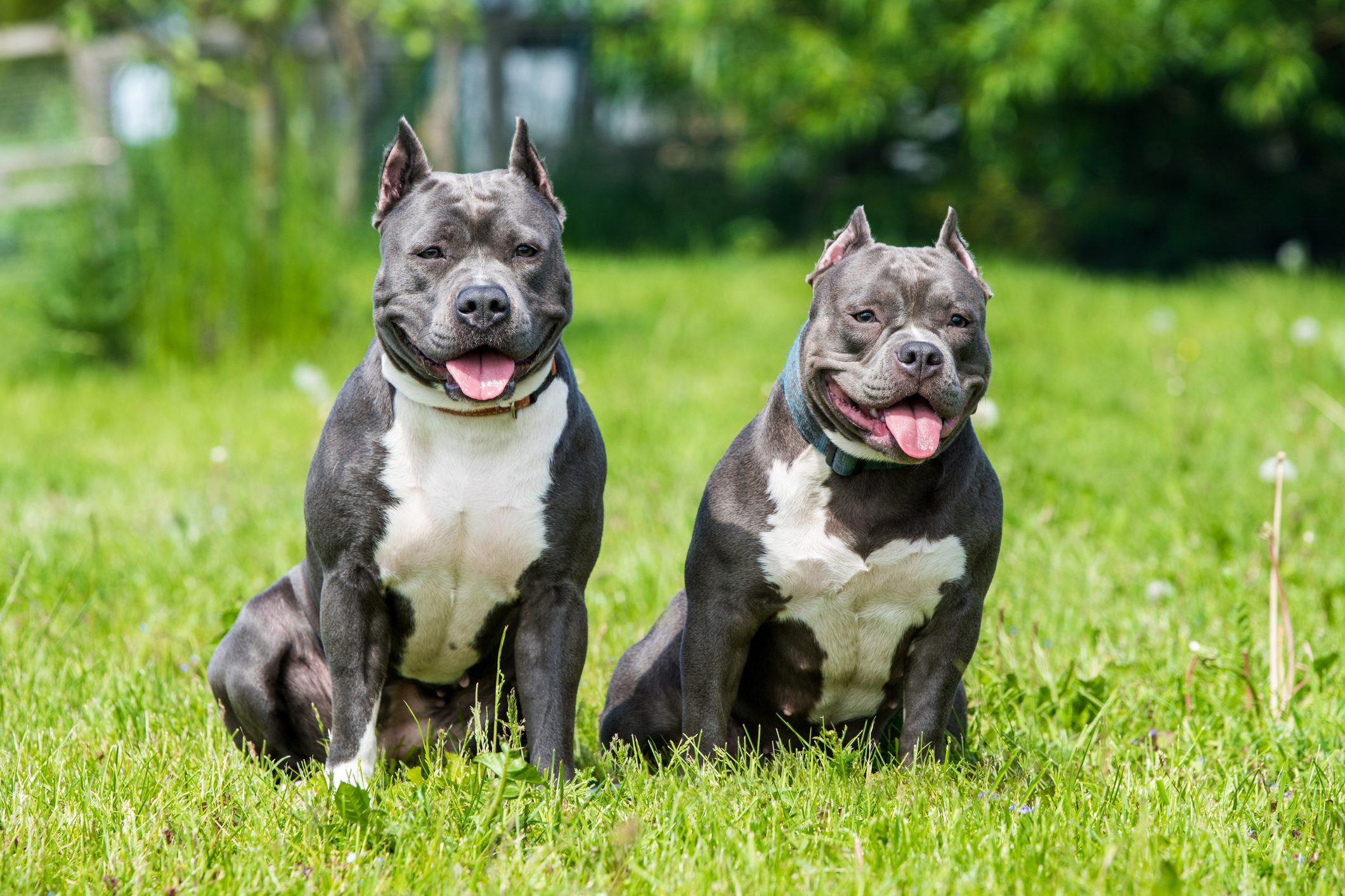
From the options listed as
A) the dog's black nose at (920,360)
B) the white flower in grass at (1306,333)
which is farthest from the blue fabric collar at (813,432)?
the white flower in grass at (1306,333)

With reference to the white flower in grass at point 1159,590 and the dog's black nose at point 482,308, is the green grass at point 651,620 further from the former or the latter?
the dog's black nose at point 482,308

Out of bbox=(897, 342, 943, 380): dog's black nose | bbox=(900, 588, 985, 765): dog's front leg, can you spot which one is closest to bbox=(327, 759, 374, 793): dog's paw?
bbox=(900, 588, 985, 765): dog's front leg

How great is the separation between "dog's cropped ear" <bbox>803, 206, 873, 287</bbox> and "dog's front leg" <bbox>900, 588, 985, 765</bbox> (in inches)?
32.4

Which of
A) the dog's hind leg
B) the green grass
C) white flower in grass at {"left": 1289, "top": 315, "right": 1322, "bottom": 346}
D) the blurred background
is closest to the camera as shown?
the green grass

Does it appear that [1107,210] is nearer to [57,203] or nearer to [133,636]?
[57,203]

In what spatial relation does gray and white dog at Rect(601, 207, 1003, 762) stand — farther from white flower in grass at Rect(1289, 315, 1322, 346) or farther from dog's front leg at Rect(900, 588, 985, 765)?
white flower in grass at Rect(1289, 315, 1322, 346)

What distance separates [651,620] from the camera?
449 centimetres

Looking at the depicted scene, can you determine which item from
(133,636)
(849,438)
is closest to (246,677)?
(133,636)

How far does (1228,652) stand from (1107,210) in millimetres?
11322

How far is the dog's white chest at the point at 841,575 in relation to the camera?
3084mm

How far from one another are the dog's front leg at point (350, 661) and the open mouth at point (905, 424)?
3.73 feet

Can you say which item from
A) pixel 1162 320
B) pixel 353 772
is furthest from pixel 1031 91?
pixel 353 772

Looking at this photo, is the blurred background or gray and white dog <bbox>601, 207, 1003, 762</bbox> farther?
the blurred background

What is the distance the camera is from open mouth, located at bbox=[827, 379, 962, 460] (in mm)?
2936
